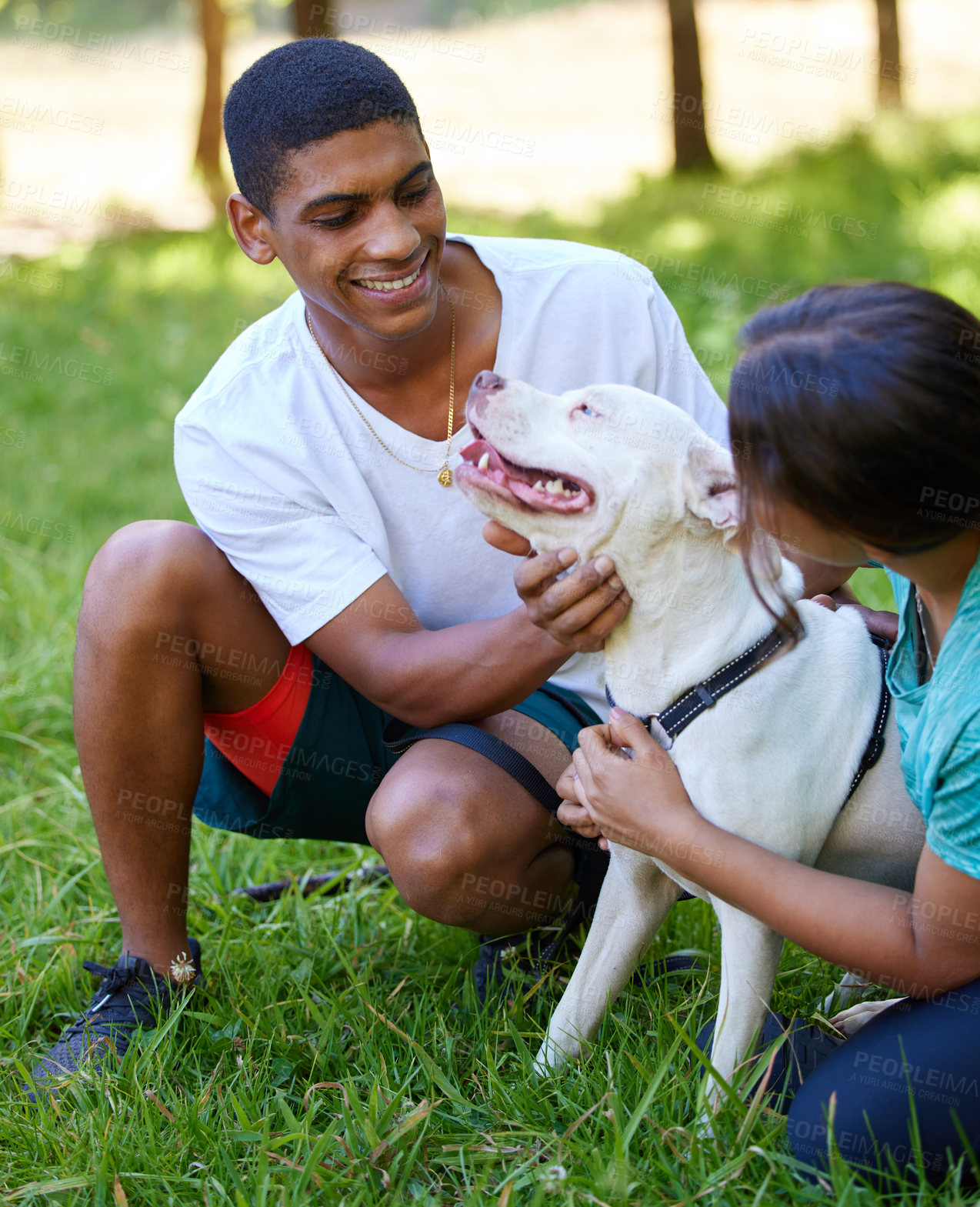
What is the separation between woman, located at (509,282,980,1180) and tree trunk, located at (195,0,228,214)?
10.2m

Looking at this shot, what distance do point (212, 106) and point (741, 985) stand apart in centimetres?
1149

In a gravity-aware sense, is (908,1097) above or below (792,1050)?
above

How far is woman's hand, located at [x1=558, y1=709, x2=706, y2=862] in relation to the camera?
6.65 feet

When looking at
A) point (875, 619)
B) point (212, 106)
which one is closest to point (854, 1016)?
point (875, 619)

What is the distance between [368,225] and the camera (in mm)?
2504

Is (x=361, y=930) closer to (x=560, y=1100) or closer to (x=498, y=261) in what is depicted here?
(x=560, y=1100)

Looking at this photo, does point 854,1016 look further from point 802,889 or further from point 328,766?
point 328,766

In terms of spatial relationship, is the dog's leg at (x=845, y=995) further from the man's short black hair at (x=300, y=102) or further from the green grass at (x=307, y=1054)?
the man's short black hair at (x=300, y=102)

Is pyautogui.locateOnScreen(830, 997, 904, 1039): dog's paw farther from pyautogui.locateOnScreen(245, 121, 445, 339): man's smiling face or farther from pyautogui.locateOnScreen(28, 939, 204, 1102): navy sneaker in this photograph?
pyautogui.locateOnScreen(245, 121, 445, 339): man's smiling face

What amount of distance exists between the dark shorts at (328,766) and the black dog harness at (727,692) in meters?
0.55

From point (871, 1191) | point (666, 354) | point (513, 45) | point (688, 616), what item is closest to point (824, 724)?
point (688, 616)

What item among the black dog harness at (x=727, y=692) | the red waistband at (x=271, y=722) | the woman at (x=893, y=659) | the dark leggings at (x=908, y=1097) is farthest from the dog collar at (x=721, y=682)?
the red waistband at (x=271, y=722)

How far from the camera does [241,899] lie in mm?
3047

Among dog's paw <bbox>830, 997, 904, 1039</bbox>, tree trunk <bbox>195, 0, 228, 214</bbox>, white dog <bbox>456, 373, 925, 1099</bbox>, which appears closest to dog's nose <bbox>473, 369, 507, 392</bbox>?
white dog <bbox>456, 373, 925, 1099</bbox>
